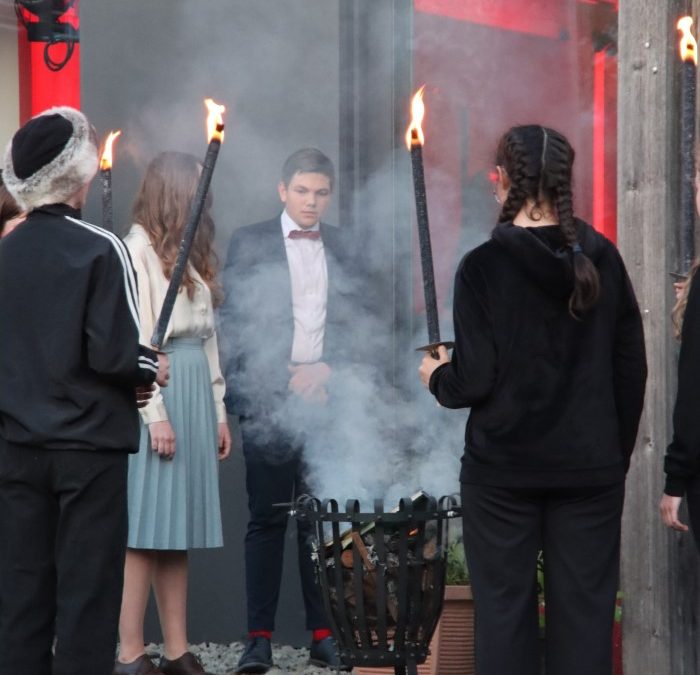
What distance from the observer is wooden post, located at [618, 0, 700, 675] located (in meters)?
4.30

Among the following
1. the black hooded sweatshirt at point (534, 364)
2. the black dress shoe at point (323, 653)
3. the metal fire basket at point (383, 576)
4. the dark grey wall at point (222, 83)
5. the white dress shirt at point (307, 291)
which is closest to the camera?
the black hooded sweatshirt at point (534, 364)

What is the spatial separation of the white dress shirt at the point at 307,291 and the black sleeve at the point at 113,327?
1890 millimetres

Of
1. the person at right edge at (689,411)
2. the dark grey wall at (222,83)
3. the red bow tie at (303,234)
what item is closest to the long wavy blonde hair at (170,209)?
the red bow tie at (303,234)

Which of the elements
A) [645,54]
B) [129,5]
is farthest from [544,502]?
[129,5]

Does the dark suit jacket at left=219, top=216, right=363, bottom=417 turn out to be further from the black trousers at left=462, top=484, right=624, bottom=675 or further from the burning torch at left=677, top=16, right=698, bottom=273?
the burning torch at left=677, top=16, right=698, bottom=273

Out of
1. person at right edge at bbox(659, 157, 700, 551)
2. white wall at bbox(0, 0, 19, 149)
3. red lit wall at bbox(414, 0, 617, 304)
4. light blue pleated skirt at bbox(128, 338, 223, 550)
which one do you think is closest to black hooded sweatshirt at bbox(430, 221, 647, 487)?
person at right edge at bbox(659, 157, 700, 551)

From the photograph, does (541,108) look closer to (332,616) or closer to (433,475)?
(433,475)

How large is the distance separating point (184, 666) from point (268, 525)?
2.18ft

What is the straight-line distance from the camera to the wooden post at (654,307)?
169 inches

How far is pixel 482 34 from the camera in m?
5.79

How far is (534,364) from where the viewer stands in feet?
11.7

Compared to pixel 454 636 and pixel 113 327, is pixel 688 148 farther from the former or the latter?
pixel 454 636

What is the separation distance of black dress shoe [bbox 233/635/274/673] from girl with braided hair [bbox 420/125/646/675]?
181cm

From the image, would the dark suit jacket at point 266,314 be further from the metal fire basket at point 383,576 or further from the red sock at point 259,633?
the metal fire basket at point 383,576
